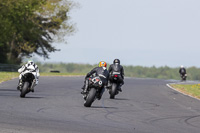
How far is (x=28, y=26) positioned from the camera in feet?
196

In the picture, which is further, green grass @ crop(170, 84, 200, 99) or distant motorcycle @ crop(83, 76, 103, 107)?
green grass @ crop(170, 84, 200, 99)

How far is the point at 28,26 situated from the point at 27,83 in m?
40.6

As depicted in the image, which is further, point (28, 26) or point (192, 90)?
point (28, 26)

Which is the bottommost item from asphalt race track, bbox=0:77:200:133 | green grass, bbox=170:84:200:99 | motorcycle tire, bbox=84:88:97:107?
asphalt race track, bbox=0:77:200:133

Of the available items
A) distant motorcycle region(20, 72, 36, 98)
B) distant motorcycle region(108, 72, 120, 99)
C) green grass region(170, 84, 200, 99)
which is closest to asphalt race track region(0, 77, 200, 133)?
distant motorcycle region(20, 72, 36, 98)

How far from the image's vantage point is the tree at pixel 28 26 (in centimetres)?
5556

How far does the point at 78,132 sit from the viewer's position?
10633mm

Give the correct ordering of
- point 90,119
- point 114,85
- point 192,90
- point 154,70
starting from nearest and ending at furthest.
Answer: point 90,119 → point 114,85 → point 192,90 → point 154,70

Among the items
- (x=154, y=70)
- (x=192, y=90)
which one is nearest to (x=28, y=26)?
(x=192, y=90)

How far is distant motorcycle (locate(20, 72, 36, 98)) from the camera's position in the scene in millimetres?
19573

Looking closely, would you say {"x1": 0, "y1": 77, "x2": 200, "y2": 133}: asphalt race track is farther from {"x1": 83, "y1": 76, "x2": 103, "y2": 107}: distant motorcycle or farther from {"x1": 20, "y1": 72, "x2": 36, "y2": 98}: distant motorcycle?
{"x1": 20, "y1": 72, "x2": 36, "y2": 98}: distant motorcycle

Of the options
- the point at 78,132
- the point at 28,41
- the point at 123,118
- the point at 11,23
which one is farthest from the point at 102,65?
the point at 28,41

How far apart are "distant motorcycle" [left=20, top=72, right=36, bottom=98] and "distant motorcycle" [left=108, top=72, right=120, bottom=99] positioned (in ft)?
11.9

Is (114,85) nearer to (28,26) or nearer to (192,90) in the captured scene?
(192,90)
